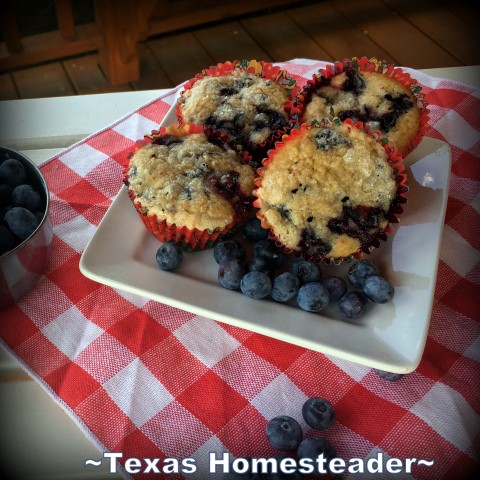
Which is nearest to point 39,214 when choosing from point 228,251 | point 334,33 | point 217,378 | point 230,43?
point 228,251

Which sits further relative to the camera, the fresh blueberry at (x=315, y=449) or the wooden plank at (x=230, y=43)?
the wooden plank at (x=230, y=43)

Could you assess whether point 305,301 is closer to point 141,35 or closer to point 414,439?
point 414,439

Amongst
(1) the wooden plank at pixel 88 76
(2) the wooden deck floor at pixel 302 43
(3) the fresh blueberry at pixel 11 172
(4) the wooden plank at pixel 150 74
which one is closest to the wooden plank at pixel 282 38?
(2) the wooden deck floor at pixel 302 43

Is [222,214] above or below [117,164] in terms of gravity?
above

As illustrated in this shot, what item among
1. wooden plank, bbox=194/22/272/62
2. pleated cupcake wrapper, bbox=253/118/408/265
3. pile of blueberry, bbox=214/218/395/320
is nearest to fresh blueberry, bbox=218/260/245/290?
pile of blueberry, bbox=214/218/395/320

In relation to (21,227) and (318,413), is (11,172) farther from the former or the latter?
(318,413)

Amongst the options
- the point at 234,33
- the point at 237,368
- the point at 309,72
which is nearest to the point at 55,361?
the point at 237,368

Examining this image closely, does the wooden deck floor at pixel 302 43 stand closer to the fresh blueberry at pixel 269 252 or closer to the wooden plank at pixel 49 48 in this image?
the wooden plank at pixel 49 48
